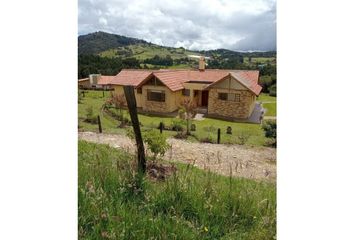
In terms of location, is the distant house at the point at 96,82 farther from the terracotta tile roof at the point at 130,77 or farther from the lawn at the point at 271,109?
the lawn at the point at 271,109

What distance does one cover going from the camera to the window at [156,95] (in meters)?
3.58

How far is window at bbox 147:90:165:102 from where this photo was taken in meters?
3.58

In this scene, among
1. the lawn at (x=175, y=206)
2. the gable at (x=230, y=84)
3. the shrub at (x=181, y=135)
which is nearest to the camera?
the lawn at (x=175, y=206)

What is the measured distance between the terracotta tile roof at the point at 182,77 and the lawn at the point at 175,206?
2.30 feet

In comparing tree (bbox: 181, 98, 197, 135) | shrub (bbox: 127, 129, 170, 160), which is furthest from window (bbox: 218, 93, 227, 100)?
shrub (bbox: 127, 129, 170, 160)

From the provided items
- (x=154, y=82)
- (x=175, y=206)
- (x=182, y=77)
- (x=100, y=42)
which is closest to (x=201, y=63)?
(x=182, y=77)

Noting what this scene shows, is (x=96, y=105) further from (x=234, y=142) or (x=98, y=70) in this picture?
(x=234, y=142)

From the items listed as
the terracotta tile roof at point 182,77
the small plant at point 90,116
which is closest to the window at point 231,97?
the terracotta tile roof at point 182,77

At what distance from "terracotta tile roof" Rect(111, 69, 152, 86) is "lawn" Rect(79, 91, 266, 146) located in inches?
6.3
